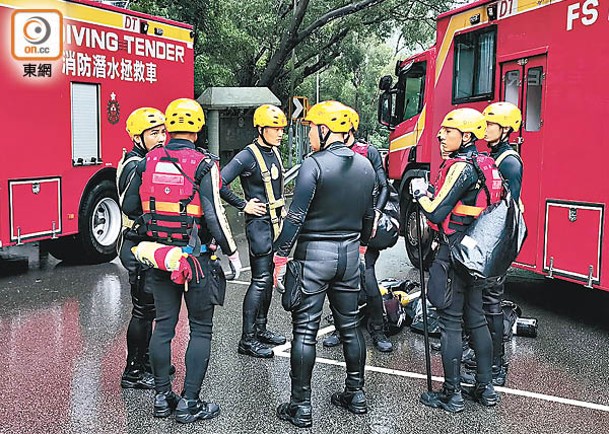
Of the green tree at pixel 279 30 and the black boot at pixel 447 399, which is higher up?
the green tree at pixel 279 30

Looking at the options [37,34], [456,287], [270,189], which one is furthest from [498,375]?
[37,34]

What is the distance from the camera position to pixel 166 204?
4863 mm

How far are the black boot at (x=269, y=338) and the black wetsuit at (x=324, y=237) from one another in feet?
5.69

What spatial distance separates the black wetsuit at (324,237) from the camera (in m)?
4.84

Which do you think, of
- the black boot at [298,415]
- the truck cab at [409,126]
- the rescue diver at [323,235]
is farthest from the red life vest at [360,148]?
the truck cab at [409,126]

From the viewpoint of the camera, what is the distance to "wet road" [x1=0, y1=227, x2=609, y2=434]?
5008 millimetres

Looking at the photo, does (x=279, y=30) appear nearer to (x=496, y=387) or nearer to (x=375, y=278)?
(x=375, y=278)

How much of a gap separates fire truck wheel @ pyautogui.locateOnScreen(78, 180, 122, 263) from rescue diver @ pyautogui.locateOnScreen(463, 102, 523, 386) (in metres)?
6.03

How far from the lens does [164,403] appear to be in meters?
5.06

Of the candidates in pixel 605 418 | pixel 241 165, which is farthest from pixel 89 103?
pixel 605 418

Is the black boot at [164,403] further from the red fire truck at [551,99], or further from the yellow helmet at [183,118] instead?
the red fire truck at [551,99]

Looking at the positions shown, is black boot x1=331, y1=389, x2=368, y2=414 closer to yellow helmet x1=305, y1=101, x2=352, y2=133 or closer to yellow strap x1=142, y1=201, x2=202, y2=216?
yellow strap x1=142, y1=201, x2=202, y2=216

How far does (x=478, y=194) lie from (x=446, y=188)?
0.24 meters

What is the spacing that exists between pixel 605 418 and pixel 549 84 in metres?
3.55
